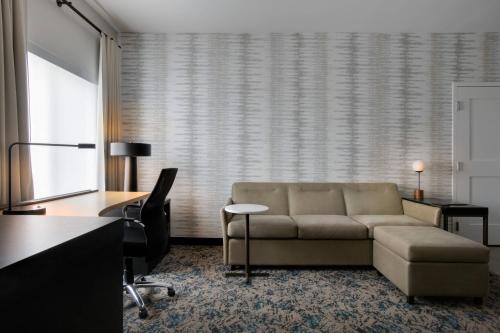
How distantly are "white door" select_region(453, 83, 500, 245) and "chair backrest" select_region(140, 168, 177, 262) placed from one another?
11.6 feet

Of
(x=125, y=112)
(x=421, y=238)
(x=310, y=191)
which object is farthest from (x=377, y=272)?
(x=125, y=112)

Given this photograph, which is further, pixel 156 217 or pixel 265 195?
pixel 265 195

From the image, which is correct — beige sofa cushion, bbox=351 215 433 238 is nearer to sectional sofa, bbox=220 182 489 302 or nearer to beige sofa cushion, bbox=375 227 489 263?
sectional sofa, bbox=220 182 489 302

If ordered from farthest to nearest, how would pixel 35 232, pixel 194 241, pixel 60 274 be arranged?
1. pixel 194 241
2. pixel 35 232
3. pixel 60 274

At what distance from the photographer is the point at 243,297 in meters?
2.30

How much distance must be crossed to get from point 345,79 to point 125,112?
2.86 meters

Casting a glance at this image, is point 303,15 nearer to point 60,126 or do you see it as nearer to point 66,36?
point 66,36

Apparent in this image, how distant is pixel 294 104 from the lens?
12.1ft

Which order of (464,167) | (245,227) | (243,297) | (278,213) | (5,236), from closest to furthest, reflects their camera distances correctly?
(5,236) < (243,297) < (245,227) < (278,213) < (464,167)

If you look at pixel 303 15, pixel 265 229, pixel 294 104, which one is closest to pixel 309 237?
pixel 265 229

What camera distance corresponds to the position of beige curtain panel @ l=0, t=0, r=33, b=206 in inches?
75.6

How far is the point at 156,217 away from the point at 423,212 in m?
2.65

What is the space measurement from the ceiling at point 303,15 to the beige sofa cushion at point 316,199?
6.34 feet

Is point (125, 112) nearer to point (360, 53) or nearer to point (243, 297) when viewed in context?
point (243, 297)
